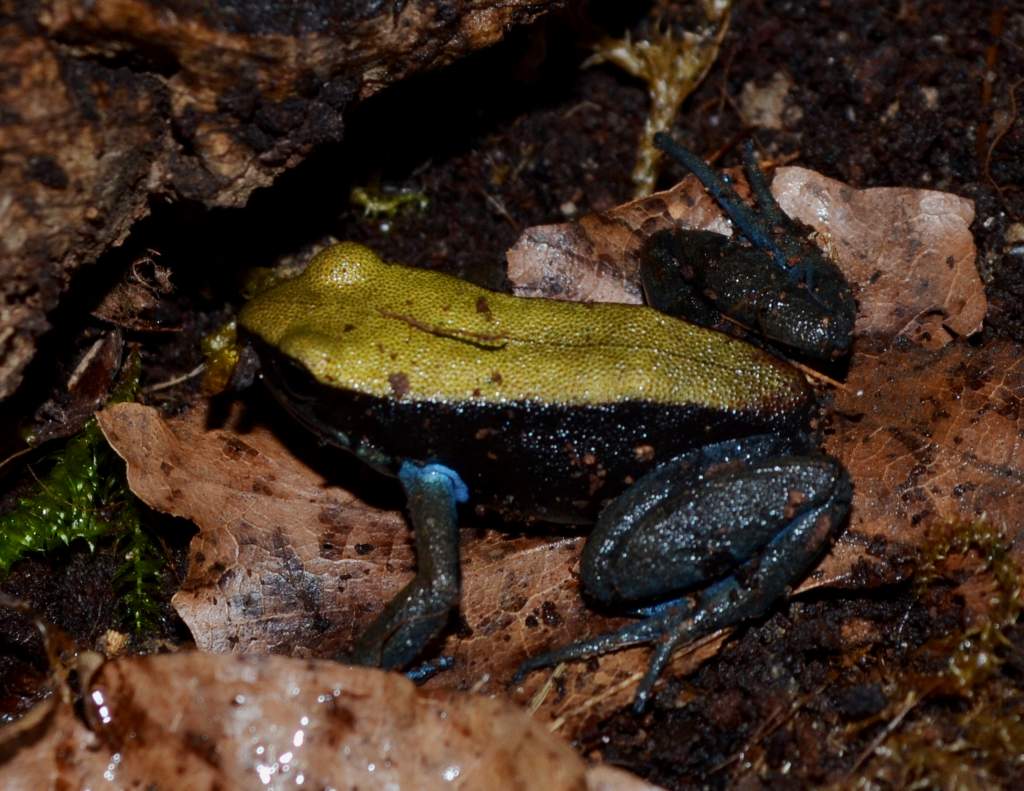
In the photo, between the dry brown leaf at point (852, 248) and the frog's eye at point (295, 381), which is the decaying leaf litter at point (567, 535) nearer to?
the dry brown leaf at point (852, 248)

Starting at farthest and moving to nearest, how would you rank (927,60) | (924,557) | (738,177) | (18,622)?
1. (927,60)
2. (738,177)
3. (18,622)
4. (924,557)

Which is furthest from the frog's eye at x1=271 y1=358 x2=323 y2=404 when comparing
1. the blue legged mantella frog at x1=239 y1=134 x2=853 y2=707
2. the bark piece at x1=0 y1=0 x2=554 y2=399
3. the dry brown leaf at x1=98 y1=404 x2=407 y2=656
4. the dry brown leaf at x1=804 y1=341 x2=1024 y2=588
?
the dry brown leaf at x1=804 y1=341 x2=1024 y2=588

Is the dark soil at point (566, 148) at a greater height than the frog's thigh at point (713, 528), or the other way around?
the dark soil at point (566, 148)

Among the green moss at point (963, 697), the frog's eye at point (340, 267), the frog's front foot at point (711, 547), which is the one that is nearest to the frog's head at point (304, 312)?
the frog's eye at point (340, 267)

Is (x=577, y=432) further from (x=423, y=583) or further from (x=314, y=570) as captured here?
(x=314, y=570)

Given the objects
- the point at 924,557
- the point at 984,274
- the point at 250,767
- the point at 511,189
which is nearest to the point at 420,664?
the point at 250,767

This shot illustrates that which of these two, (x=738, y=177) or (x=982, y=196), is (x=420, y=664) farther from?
(x=982, y=196)

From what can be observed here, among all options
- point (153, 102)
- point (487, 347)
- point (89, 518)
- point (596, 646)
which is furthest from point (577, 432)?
point (89, 518)
